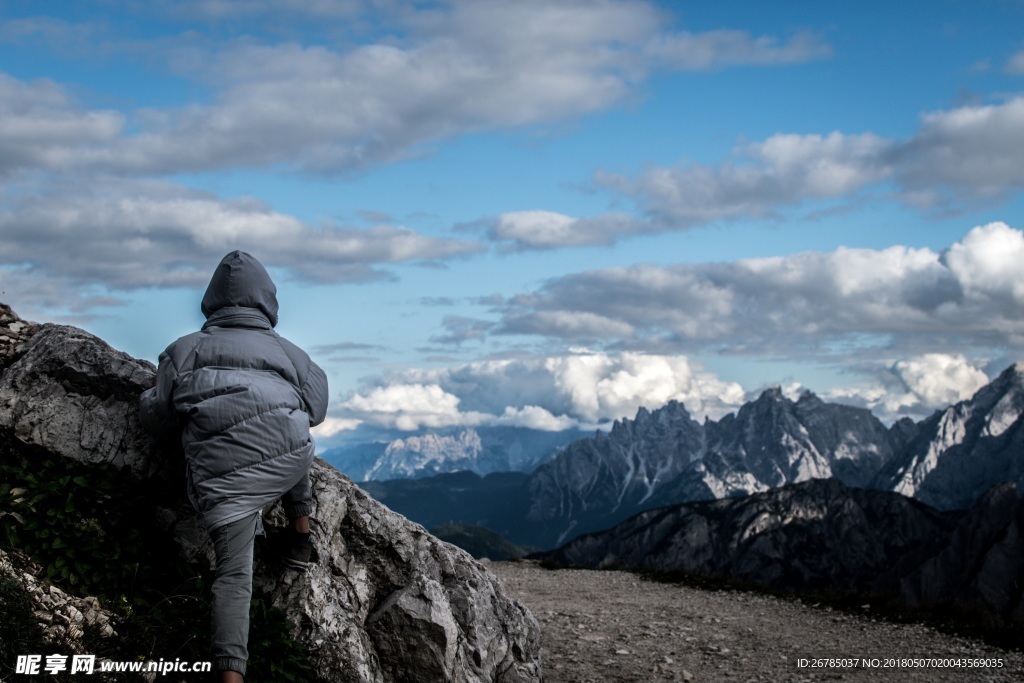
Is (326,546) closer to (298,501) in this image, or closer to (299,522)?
(299,522)

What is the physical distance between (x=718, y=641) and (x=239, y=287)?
1278 cm

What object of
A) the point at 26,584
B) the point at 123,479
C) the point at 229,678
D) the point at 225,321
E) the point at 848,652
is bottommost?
the point at 848,652

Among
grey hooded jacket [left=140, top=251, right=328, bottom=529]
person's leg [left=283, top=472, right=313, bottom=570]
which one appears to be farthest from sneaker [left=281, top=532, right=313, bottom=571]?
grey hooded jacket [left=140, top=251, right=328, bottom=529]

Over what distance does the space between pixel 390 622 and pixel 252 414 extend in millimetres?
3779

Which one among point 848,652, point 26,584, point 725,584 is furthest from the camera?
point 725,584

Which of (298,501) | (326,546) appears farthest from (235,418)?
(326,546)

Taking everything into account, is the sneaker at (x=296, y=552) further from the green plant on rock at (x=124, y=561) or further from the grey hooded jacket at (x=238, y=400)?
the grey hooded jacket at (x=238, y=400)

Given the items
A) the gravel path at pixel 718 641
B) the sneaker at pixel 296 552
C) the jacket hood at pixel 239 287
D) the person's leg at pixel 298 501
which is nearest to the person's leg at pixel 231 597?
the person's leg at pixel 298 501

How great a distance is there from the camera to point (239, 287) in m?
8.41

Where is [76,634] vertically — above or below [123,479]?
below

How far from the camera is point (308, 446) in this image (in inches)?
317

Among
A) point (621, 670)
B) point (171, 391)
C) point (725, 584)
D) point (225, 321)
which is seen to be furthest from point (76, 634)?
point (725, 584)

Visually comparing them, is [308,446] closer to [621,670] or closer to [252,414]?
[252,414]

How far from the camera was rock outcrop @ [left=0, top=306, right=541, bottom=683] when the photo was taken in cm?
932
